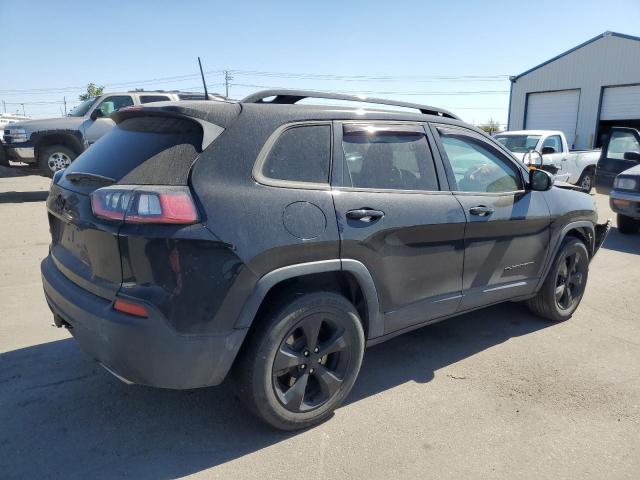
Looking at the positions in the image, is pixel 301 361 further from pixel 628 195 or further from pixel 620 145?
pixel 620 145

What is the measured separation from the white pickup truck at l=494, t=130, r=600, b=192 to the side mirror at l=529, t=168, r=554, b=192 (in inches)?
340

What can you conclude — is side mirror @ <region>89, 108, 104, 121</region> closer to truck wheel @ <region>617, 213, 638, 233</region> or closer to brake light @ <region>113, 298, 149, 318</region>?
brake light @ <region>113, 298, 149, 318</region>

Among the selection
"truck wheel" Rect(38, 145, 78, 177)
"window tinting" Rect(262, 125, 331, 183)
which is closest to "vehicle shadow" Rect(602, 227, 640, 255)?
"window tinting" Rect(262, 125, 331, 183)

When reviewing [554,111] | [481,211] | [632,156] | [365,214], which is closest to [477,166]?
[481,211]

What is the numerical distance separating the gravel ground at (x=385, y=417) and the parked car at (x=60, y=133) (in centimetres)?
782

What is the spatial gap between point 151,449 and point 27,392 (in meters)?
1.07

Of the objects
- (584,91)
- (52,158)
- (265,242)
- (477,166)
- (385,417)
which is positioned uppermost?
(584,91)

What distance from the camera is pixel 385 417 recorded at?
119 inches

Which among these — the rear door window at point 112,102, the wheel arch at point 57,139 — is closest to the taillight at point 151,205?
the wheel arch at point 57,139

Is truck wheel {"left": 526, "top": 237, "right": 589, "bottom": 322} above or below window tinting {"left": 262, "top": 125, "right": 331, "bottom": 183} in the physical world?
below

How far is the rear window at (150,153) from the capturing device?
2.47 metres

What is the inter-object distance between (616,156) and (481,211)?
7552mm

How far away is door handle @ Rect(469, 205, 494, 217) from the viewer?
350 cm

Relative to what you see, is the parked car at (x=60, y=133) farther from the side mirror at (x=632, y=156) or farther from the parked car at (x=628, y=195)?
the side mirror at (x=632, y=156)
